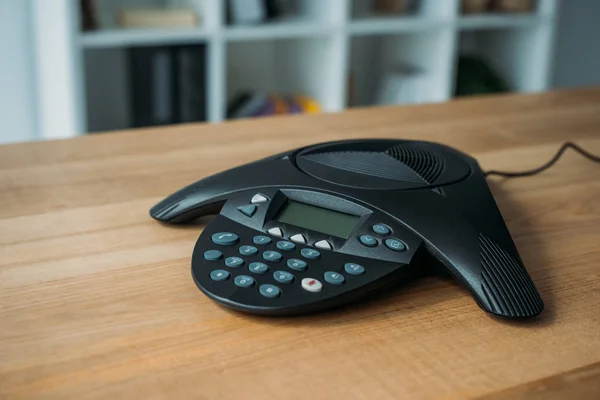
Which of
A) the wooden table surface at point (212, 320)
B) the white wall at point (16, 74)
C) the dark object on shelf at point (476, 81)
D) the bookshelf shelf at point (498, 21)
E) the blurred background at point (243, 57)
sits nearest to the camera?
the wooden table surface at point (212, 320)

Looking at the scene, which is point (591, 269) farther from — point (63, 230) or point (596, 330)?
point (63, 230)

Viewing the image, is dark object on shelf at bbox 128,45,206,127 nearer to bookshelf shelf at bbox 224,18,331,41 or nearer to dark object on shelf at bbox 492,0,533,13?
bookshelf shelf at bbox 224,18,331,41

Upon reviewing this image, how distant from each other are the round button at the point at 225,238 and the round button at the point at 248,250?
14mm

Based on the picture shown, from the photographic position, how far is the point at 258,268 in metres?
0.54

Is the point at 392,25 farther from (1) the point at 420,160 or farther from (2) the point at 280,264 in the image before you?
(2) the point at 280,264

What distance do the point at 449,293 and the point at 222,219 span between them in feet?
0.57

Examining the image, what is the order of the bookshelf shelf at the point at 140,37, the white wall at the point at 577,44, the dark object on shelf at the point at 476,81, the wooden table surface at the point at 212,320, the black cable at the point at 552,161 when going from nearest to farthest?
the wooden table surface at the point at 212,320 < the black cable at the point at 552,161 < the bookshelf shelf at the point at 140,37 < the dark object on shelf at the point at 476,81 < the white wall at the point at 577,44

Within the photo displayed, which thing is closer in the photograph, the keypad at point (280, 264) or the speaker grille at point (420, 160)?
the keypad at point (280, 264)

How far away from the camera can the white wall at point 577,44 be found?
11.0 ft

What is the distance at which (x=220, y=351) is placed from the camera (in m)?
0.48

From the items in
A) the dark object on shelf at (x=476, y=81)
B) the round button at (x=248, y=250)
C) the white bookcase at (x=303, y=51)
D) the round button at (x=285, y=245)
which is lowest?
the dark object on shelf at (x=476, y=81)

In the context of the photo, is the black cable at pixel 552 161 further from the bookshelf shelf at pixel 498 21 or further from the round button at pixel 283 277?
the bookshelf shelf at pixel 498 21

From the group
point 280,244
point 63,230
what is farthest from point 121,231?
point 280,244

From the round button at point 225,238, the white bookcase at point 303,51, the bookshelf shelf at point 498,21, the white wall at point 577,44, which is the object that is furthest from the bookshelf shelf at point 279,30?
the round button at point 225,238
